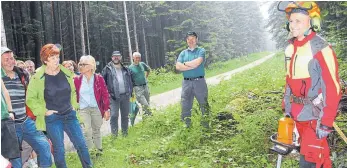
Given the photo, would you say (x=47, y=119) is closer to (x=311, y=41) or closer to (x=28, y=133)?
(x=28, y=133)

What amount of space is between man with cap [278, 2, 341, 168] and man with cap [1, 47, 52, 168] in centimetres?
357

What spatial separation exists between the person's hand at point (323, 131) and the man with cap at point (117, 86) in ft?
16.9

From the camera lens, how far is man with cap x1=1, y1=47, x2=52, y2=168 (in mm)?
4891

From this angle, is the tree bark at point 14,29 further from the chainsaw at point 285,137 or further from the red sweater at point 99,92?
the chainsaw at point 285,137

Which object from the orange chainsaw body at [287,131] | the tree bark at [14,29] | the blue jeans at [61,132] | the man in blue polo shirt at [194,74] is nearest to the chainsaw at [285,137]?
the orange chainsaw body at [287,131]

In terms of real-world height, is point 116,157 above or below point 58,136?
below

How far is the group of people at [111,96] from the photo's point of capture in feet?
11.5

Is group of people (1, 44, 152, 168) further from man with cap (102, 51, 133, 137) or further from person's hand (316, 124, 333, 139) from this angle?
person's hand (316, 124, 333, 139)

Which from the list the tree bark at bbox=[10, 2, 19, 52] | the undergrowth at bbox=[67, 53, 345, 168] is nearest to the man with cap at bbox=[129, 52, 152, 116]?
the undergrowth at bbox=[67, 53, 345, 168]

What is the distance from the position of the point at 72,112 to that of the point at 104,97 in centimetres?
123

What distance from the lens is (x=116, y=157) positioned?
21.3ft

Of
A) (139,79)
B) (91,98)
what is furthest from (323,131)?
(139,79)

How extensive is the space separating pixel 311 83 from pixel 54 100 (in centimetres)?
367

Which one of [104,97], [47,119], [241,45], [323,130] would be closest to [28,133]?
[47,119]
